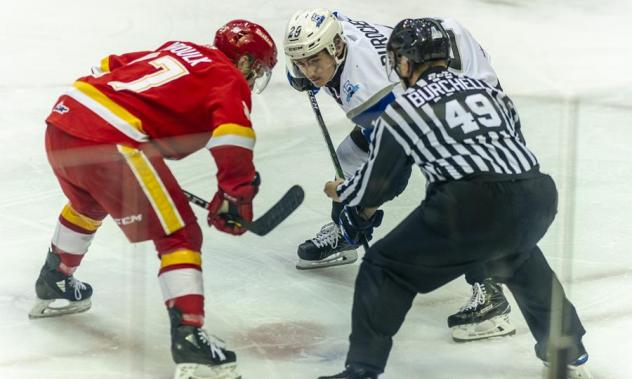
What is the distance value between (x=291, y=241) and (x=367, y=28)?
0.74 m

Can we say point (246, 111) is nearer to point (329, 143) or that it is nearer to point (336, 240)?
point (329, 143)

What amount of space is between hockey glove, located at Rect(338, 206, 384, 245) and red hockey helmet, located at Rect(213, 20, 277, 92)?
15.9 inches

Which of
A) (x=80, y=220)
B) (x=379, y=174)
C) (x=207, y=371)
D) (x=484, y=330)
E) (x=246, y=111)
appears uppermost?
(x=246, y=111)

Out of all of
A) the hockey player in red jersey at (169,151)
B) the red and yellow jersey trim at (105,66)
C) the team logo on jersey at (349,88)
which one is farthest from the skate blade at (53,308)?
the team logo on jersey at (349,88)

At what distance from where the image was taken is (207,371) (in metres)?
2.58

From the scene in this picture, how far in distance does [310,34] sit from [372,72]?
7.9 inches

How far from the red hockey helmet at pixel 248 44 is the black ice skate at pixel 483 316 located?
739mm

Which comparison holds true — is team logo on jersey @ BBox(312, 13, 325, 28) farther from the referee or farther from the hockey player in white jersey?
the referee

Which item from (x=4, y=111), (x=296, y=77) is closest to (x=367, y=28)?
(x=296, y=77)

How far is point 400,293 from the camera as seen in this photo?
2.51 meters

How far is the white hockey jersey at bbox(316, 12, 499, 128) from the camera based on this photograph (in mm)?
3148

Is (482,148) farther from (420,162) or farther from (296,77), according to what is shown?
(296,77)

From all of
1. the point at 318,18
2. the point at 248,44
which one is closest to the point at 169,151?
the point at 248,44

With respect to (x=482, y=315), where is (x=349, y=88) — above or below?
above
